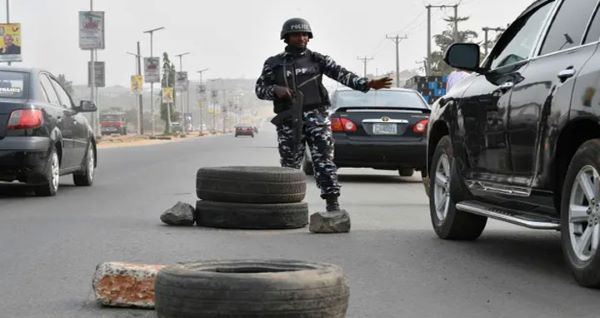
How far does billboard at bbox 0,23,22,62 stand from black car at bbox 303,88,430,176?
41151 mm

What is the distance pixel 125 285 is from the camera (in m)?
5.45

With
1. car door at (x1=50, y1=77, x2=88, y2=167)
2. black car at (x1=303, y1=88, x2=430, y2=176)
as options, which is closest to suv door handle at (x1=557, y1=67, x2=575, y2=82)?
car door at (x1=50, y1=77, x2=88, y2=167)

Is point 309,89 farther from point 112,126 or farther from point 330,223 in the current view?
point 112,126

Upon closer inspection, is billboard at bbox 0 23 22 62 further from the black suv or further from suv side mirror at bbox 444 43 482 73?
suv side mirror at bbox 444 43 482 73

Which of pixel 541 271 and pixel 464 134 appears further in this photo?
pixel 464 134

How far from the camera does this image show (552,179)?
639cm

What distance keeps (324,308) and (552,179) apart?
251cm

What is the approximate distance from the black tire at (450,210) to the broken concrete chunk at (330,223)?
759mm

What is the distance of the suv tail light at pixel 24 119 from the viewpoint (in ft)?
40.7

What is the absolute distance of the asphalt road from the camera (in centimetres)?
559

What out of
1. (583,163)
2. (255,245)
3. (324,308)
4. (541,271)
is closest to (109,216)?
(255,245)

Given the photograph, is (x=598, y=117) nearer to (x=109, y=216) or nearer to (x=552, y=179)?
(x=552, y=179)

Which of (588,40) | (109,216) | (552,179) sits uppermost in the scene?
(588,40)

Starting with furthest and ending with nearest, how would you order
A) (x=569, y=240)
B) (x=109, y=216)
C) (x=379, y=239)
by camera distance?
(x=109, y=216), (x=379, y=239), (x=569, y=240)
